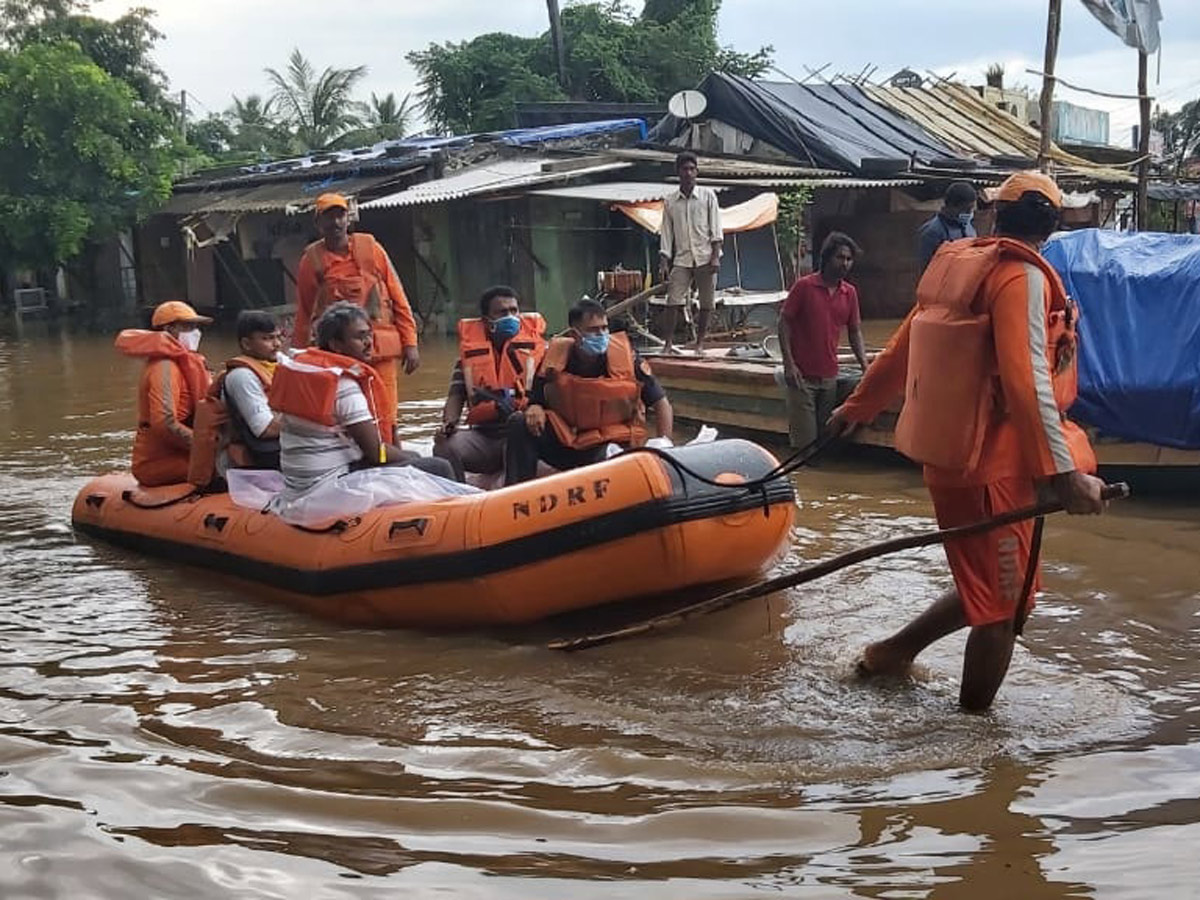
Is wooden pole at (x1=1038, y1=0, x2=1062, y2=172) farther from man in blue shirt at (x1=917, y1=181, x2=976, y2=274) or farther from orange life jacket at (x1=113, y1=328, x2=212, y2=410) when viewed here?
orange life jacket at (x1=113, y1=328, x2=212, y2=410)

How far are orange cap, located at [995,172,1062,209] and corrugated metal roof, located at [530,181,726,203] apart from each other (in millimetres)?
12630

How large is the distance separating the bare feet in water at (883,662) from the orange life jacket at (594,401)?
208cm

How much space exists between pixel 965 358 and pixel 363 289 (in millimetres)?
4328

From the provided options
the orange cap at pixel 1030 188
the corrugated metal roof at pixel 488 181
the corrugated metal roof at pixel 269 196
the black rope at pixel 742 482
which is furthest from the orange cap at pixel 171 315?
the corrugated metal roof at pixel 269 196

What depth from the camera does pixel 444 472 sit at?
231 inches

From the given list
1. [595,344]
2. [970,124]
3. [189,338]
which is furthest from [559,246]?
[595,344]

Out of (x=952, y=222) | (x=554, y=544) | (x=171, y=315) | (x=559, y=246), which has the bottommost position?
(x=554, y=544)

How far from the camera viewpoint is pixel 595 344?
616 cm

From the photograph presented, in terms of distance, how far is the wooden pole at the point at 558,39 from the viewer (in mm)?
27109

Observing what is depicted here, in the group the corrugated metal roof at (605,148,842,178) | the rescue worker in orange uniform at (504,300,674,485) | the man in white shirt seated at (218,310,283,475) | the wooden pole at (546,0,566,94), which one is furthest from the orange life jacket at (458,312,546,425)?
the wooden pole at (546,0,566,94)

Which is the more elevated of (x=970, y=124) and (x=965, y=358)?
(x=970, y=124)

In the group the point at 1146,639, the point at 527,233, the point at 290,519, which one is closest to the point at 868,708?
the point at 1146,639

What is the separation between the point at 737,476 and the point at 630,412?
118 centimetres

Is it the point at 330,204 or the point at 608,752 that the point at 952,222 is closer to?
the point at 330,204
